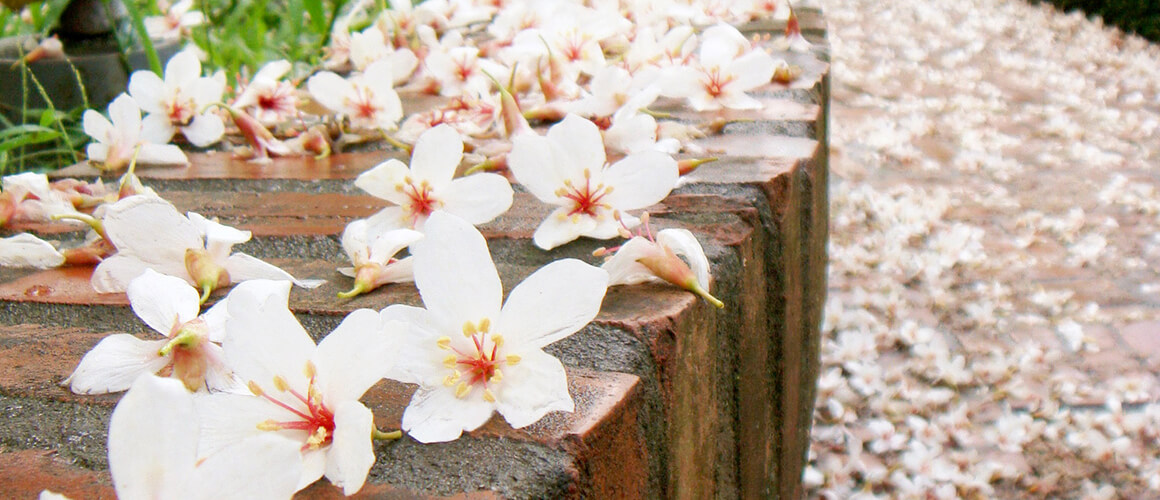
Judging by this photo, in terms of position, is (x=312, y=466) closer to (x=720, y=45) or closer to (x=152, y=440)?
(x=152, y=440)

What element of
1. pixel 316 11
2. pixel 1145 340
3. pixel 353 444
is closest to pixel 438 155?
pixel 353 444

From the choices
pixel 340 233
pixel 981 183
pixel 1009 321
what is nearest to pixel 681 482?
pixel 340 233

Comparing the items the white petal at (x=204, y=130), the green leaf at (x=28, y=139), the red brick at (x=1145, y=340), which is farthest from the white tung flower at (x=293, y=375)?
the red brick at (x=1145, y=340)

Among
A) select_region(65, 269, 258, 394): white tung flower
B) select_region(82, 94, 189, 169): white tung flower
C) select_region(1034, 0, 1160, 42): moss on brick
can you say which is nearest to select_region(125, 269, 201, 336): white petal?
select_region(65, 269, 258, 394): white tung flower

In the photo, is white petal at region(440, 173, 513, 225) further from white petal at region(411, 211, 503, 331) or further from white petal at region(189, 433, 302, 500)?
white petal at region(189, 433, 302, 500)

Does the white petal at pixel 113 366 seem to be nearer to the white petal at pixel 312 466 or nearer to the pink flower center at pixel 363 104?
the white petal at pixel 312 466

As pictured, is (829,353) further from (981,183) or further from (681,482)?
(681,482)
